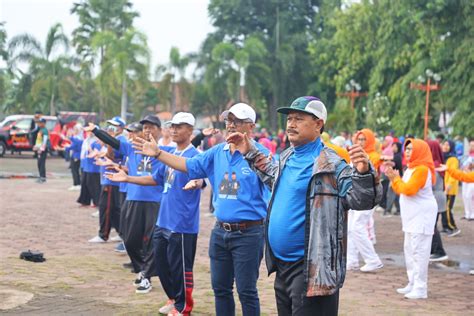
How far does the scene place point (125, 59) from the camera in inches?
1794

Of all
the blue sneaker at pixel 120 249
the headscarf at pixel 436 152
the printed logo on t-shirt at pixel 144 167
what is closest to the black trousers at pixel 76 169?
the blue sneaker at pixel 120 249

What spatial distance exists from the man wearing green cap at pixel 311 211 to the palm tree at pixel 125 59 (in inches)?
1635

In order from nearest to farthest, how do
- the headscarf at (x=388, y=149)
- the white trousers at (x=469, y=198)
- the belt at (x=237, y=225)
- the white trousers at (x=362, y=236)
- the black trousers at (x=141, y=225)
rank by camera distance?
the belt at (x=237, y=225) < the black trousers at (x=141, y=225) < the white trousers at (x=362, y=236) < the white trousers at (x=469, y=198) < the headscarf at (x=388, y=149)

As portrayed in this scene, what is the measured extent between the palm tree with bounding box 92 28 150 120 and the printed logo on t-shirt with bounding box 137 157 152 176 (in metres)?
37.6

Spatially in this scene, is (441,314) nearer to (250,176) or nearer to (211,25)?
(250,176)

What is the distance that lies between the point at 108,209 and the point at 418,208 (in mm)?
5313

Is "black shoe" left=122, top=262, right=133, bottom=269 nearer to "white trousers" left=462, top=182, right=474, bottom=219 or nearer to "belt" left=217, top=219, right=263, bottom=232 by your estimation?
Answer: "belt" left=217, top=219, right=263, bottom=232

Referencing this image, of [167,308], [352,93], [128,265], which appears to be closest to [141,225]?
[167,308]

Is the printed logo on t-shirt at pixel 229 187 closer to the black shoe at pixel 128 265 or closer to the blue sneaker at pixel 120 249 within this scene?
the black shoe at pixel 128 265

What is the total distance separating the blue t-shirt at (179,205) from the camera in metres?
6.99

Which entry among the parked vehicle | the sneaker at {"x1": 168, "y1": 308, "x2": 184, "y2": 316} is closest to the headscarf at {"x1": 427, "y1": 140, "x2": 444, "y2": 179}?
the sneaker at {"x1": 168, "y1": 308, "x2": 184, "y2": 316}

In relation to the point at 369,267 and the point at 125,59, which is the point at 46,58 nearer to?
the point at 125,59

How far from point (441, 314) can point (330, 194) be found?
3.72 meters

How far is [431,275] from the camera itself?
33.0ft
